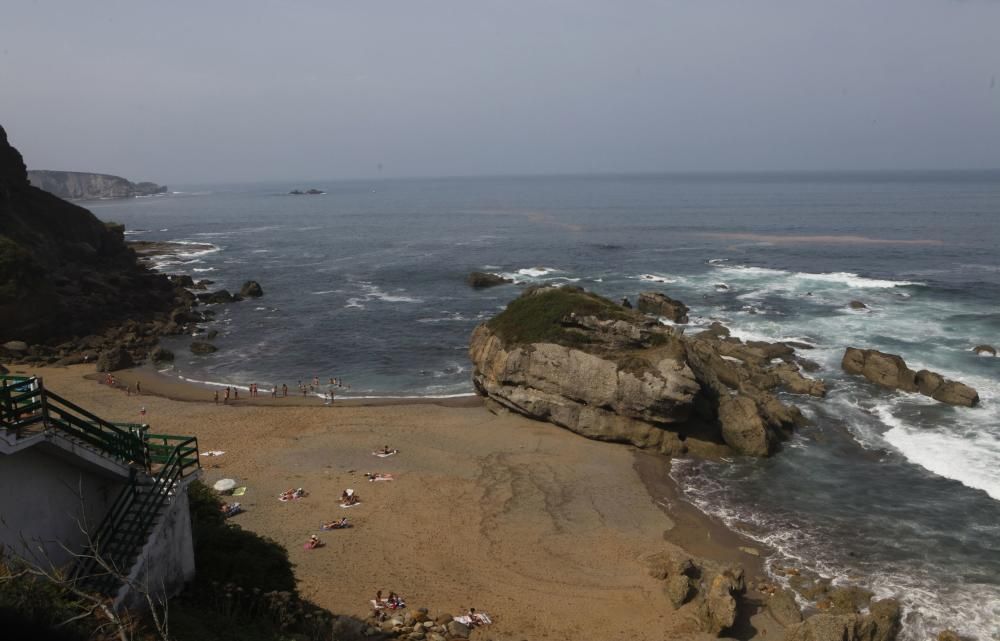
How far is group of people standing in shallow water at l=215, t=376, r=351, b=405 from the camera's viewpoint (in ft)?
130

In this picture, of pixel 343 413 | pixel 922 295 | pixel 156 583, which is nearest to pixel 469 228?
pixel 922 295

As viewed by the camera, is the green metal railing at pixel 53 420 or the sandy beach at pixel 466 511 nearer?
the green metal railing at pixel 53 420

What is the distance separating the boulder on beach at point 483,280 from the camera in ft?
241

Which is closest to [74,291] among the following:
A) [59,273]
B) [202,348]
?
[59,273]

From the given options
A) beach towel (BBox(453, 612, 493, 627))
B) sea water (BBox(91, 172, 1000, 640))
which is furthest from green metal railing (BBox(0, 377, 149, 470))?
sea water (BBox(91, 172, 1000, 640))

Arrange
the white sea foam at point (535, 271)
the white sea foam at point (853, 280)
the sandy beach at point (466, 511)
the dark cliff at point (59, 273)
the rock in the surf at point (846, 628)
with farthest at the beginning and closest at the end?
the white sea foam at point (535, 271) → the white sea foam at point (853, 280) → the dark cliff at point (59, 273) → the sandy beach at point (466, 511) → the rock in the surf at point (846, 628)

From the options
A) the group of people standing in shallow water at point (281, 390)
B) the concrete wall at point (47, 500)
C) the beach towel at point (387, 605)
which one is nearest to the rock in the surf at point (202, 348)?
the group of people standing in shallow water at point (281, 390)

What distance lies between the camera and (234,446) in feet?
104

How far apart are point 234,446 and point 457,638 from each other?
18345mm

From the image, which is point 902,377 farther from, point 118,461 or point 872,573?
point 118,461

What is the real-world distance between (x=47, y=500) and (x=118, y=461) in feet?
4.29

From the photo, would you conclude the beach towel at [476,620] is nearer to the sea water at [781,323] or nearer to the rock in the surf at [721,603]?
the rock in the surf at [721,603]

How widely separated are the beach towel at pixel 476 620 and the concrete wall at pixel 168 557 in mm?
7259

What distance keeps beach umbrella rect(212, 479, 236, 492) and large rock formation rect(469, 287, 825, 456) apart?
13825mm
